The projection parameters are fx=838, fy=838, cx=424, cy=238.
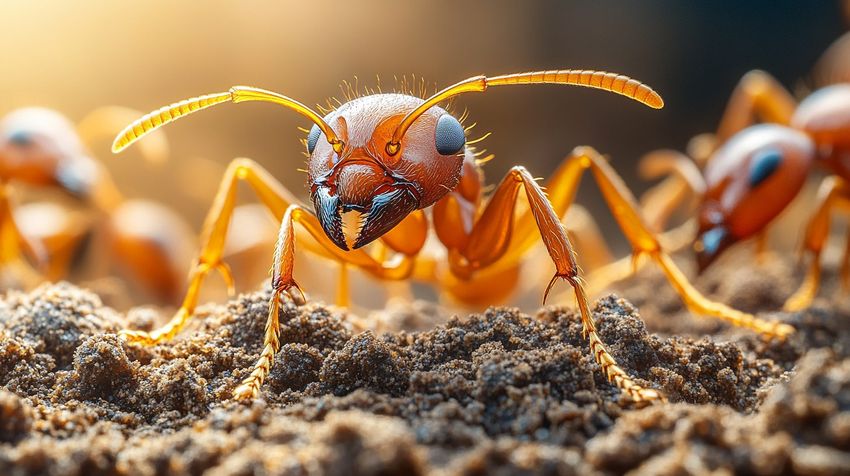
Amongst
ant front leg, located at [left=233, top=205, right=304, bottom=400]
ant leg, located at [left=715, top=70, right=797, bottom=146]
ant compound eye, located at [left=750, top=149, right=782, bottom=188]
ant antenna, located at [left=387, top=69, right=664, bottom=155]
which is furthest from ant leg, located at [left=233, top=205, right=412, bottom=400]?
ant leg, located at [left=715, top=70, right=797, bottom=146]

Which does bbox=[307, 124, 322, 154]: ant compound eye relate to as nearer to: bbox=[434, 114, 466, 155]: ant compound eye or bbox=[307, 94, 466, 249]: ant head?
bbox=[307, 94, 466, 249]: ant head

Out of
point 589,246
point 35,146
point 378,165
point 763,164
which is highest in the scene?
point 35,146

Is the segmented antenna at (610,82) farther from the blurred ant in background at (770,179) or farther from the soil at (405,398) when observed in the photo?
the blurred ant in background at (770,179)

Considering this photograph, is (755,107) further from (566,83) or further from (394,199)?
(394,199)

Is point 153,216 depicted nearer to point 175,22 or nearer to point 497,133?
point 175,22

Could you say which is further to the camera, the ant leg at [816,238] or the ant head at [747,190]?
the ant leg at [816,238]

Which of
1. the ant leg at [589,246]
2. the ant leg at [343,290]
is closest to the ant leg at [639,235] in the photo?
the ant leg at [343,290]

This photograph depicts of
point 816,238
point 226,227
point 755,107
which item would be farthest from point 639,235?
point 755,107
